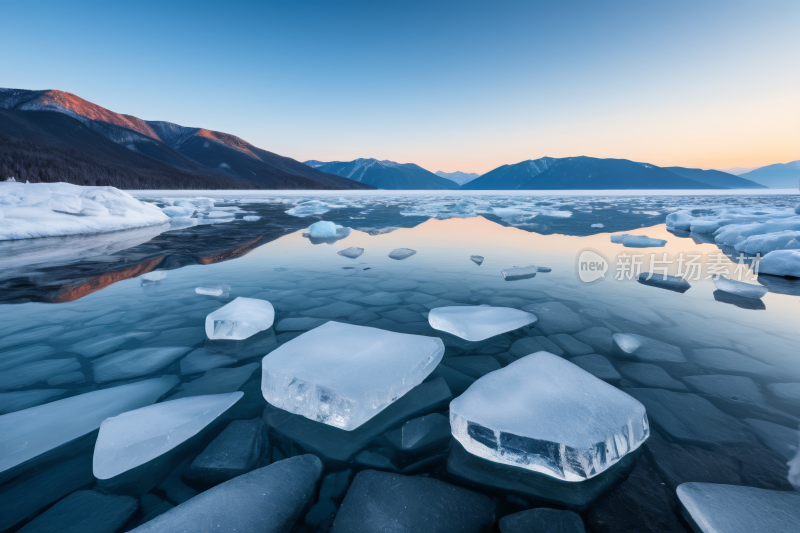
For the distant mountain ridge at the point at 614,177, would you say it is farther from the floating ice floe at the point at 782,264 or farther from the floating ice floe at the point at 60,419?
the floating ice floe at the point at 60,419

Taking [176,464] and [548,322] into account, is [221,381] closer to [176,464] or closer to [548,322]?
[176,464]

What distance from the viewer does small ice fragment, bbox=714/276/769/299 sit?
3.20 meters

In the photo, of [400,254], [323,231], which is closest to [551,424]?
[400,254]

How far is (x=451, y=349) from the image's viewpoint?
216 cm

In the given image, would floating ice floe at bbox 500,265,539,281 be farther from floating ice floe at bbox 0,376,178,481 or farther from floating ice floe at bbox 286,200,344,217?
floating ice floe at bbox 286,200,344,217

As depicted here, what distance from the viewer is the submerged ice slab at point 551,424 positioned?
1156mm

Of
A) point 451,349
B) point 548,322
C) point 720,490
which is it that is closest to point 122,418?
point 451,349

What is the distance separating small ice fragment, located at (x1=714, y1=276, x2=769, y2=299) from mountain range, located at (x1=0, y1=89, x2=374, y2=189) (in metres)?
62.1

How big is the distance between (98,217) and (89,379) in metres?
8.70

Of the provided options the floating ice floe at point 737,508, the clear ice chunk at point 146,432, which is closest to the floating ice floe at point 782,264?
the floating ice floe at point 737,508

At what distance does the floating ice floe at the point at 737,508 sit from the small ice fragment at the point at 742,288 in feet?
10.1

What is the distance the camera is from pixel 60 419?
4.64 ft

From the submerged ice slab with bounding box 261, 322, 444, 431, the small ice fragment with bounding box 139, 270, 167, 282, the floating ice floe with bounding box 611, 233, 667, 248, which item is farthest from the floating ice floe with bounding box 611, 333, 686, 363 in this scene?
the floating ice floe with bounding box 611, 233, 667, 248

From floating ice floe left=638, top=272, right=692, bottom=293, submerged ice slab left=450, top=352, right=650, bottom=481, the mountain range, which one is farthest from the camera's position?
the mountain range
